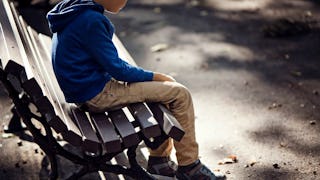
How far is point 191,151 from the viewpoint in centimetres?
390

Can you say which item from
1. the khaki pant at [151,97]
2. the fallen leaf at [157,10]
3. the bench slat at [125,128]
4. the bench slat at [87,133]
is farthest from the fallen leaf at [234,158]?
the fallen leaf at [157,10]

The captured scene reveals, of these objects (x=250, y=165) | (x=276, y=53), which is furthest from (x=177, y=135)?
(x=276, y=53)

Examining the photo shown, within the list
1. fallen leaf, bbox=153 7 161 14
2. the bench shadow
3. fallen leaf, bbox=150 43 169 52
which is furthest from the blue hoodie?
fallen leaf, bbox=153 7 161 14

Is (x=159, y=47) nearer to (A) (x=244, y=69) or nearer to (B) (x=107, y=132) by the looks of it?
(A) (x=244, y=69)

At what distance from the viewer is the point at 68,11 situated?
3611mm

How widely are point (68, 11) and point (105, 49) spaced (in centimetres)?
35

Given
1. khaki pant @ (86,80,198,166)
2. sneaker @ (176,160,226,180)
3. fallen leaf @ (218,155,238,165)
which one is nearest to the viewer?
khaki pant @ (86,80,198,166)

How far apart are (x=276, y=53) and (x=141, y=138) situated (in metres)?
3.42

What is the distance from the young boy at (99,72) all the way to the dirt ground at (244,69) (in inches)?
31.5

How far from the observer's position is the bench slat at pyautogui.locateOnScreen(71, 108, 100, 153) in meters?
3.38

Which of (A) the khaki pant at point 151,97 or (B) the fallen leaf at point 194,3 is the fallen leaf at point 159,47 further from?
(A) the khaki pant at point 151,97

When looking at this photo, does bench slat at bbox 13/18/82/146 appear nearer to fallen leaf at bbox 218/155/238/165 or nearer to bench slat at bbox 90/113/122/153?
bench slat at bbox 90/113/122/153

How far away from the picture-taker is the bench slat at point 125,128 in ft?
11.3

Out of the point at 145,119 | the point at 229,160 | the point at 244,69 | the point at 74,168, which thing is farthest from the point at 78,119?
the point at 244,69
